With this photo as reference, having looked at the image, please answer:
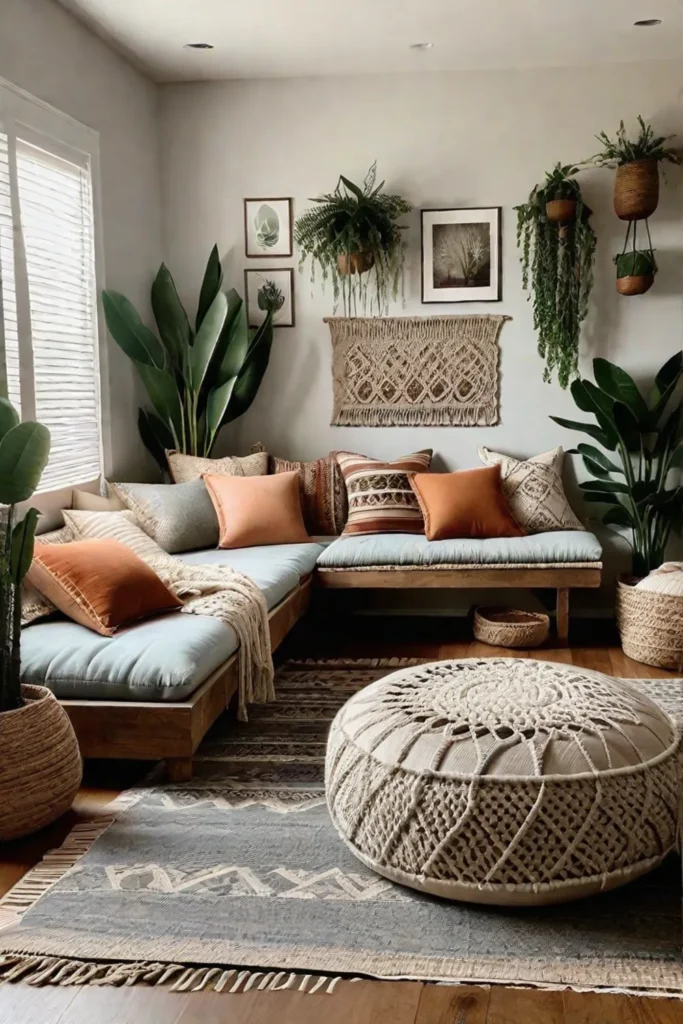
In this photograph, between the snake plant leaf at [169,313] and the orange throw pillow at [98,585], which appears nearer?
the orange throw pillow at [98,585]

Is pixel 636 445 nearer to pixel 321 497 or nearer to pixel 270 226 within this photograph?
pixel 321 497

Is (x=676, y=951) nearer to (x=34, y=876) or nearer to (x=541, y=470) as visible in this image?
(x=34, y=876)

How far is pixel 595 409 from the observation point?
465 cm

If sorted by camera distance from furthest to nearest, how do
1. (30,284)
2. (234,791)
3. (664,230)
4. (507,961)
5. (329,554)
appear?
(664,230)
(329,554)
(30,284)
(234,791)
(507,961)

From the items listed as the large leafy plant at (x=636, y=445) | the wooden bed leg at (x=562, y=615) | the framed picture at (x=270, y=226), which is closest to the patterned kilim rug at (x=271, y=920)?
the wooden bed leg at (x=562, y=615)

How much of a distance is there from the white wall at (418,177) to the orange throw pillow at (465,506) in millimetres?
455

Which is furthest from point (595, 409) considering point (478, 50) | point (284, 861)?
point (284, 861)

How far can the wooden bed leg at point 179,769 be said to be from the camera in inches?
114

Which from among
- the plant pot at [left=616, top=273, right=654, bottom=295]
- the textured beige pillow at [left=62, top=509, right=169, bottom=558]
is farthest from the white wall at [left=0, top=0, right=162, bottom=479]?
the plant pot at [left=616, top=273, right=654, bottom=295]

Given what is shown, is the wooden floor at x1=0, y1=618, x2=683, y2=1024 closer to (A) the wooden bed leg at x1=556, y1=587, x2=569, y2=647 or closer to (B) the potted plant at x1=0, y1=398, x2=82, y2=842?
(B) the potted plant at x1=0, y1=398, x2=82, y2=842

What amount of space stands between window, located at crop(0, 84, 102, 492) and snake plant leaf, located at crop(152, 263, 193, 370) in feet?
1.81

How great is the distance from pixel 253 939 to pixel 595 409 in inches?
127

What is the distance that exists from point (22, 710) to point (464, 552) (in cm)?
232

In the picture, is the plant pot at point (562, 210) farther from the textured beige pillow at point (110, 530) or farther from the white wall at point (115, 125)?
the textured beige pillow at point (110, 530)
